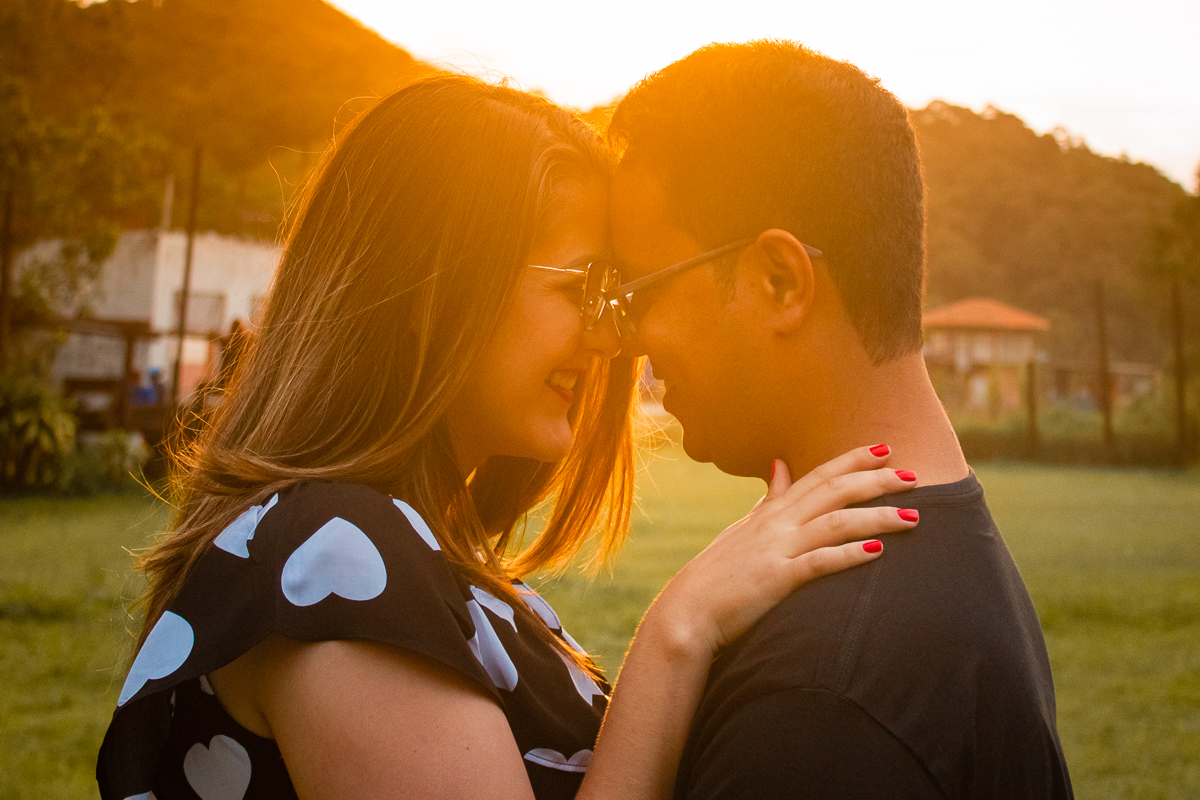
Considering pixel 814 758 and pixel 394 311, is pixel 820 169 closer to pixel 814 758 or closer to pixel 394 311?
pixel 394 311

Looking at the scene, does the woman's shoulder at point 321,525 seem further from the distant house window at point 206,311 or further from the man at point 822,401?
the distant house window at point 206,311

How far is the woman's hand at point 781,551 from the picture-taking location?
1.57 meters

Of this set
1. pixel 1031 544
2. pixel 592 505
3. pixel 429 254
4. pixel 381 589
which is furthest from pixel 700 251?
pixel 1031 544

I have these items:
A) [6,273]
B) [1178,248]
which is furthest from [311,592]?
[1178,248]

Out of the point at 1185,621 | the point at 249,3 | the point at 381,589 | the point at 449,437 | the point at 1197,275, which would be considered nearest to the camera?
the point at 381,589

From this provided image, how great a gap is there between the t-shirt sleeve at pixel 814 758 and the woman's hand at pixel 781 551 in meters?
0.24

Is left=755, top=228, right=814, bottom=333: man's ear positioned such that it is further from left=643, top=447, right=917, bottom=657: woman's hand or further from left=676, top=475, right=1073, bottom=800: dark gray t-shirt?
left=676, top=475, right=1073, bottom=800: dark gray t-shirt

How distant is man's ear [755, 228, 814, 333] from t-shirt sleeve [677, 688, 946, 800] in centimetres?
73

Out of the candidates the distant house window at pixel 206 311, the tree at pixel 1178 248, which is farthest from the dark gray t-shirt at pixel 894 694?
the tree at pixel 1178 248

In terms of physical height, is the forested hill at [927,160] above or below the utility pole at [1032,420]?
above

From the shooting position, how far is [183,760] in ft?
5.58

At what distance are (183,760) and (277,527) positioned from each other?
0.48 metres

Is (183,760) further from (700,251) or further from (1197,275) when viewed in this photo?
(1197,275)

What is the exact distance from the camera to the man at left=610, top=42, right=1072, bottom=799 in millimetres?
1391
